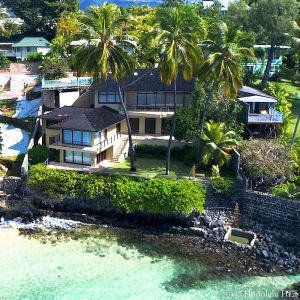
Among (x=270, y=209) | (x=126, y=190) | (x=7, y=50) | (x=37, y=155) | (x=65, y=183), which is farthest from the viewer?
(x=7, y=50)

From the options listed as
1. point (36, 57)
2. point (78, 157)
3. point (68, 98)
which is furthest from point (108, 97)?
point (36, 57)

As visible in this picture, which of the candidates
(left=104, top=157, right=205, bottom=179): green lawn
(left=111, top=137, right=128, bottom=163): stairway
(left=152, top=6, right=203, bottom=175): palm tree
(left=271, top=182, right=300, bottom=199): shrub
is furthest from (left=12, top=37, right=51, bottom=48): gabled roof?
(left=271, top=182, right=300, bottom=199): shrub

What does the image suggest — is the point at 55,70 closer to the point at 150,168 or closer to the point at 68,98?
the point at 68,98

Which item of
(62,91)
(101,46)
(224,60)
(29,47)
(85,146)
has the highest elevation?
A: (101,46)

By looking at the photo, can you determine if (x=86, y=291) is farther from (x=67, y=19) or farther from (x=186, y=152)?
(x=67, y=19)

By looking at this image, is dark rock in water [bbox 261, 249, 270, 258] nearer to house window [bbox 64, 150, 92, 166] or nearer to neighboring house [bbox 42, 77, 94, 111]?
house window [bbox 64, 150, 92, 166]

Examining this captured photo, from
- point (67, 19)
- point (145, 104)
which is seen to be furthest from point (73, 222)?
point (67, 19)

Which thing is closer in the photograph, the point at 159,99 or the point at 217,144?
the point at 217,144
